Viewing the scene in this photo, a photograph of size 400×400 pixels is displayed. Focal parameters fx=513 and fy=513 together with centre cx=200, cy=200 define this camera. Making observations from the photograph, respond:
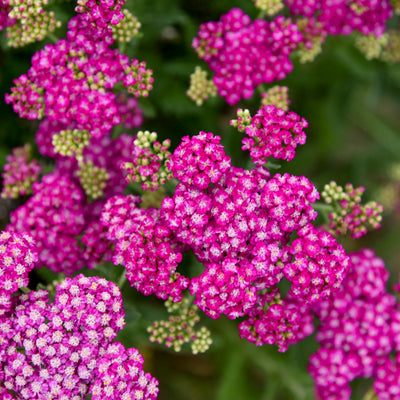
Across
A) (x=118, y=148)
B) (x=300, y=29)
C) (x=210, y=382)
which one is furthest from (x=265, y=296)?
(x=210, y=382)

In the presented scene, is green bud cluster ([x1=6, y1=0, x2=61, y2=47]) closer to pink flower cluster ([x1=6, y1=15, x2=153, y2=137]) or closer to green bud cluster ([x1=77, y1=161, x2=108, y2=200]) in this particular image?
pink flower cluster ([x1=6, y1=15, x2=153, y2=137])

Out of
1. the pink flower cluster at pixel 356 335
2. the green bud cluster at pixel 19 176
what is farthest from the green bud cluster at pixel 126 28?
the pink flower cluster at pixel 356 335

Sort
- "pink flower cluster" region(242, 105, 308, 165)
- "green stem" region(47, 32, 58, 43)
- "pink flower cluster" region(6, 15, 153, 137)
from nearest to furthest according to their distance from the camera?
1. "pink flower cluster" region(242, 105, 308, 165)
2. "pink flower cluster" region(6, 15, 153, 137)
3. "green stem" region(47, 32, 58, 43)

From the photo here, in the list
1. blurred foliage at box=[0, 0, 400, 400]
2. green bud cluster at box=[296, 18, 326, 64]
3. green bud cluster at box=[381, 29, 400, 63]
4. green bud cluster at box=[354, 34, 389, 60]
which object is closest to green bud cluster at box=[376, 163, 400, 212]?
blurred foliage at box=[0, 0, 400, 400]

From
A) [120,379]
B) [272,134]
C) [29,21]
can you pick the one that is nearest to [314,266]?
[272,134]

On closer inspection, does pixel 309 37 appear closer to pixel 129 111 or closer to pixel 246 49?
pixel 246 49
